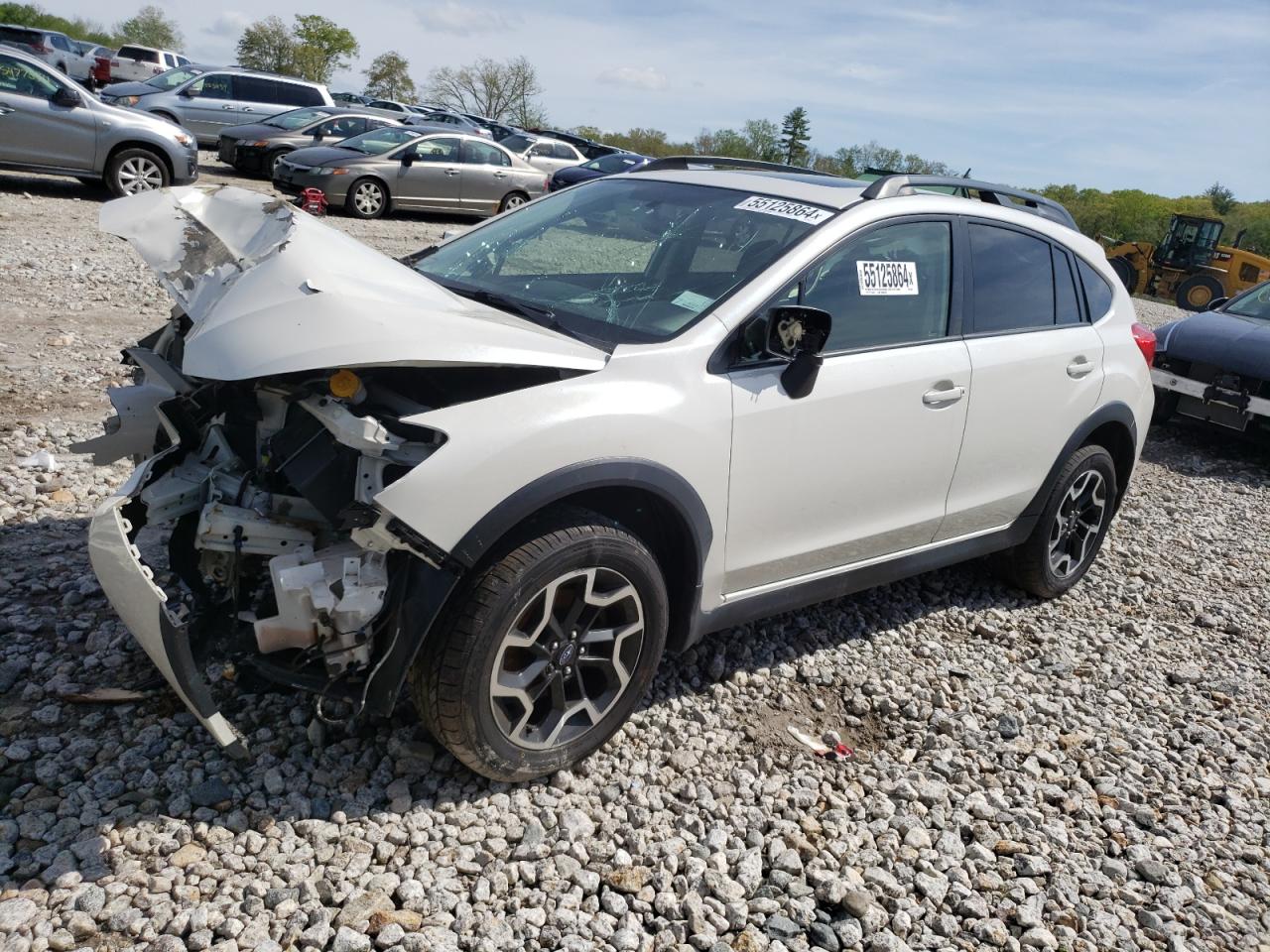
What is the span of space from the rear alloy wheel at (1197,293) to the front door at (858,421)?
24.8ft

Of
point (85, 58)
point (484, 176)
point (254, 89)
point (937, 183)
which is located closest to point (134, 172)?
point (484, 176)

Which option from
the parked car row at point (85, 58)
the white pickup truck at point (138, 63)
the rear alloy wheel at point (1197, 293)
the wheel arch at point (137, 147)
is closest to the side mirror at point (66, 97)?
the wheel arch at point (137, 147)

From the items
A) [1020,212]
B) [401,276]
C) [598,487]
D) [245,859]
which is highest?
[1020,212]

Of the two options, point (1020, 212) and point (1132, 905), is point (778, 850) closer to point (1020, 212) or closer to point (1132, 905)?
point (1132, 905)

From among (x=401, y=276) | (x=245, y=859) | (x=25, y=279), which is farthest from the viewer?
(x=25, y=279)

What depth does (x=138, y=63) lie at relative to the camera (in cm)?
3077

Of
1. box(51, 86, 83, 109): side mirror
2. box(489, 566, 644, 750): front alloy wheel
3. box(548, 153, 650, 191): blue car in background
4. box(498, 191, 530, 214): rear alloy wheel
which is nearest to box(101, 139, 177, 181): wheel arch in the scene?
box(51, 86, 83, 109): side mirror

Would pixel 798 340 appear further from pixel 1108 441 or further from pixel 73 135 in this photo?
pixel 73 135

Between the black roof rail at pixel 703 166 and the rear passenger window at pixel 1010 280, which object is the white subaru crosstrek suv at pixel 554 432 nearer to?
the rear passenger window at pixel 1010 280

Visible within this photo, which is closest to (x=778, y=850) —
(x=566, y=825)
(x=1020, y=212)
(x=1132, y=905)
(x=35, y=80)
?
(x=566, y=825)

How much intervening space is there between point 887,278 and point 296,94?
67.1 feet

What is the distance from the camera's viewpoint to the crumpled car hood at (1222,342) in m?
8.52

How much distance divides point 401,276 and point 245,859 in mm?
1732

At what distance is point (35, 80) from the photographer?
1258 centimetres
